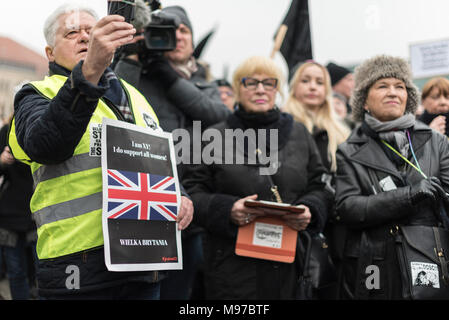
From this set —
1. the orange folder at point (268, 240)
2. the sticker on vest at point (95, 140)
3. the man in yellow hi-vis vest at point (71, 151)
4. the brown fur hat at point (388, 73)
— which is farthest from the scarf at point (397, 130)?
the sticker on vest at point (95, 140)

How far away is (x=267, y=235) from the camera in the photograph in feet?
9.49

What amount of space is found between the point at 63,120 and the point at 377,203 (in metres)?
1.84

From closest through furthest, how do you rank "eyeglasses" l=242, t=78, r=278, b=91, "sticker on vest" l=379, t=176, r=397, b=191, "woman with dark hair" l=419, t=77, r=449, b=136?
"sticker on vest" l=379, t=176, r=397, b=191 → "eyeglasses" l=242, t=78, r=278, b=91 → "woman with dark hair" l=419, t=77, r=449, b=136

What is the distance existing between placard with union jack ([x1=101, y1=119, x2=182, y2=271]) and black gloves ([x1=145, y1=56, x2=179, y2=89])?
122 centimetres

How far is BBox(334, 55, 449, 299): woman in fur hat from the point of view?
8.68ft

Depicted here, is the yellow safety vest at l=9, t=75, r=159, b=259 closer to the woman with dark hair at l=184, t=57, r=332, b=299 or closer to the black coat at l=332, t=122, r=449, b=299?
the woman with dark hair at l=184, t=57, r=332, b=299

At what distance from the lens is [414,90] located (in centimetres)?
307

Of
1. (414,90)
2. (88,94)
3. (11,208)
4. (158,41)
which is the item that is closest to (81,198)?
(88,94)

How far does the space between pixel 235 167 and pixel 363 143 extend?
2.82ft

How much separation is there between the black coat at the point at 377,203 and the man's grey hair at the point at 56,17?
1.79m

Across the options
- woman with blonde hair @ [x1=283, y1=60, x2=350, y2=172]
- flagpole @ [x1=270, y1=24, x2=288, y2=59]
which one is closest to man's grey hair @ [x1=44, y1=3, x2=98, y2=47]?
woman with blonde hair @ [x1=283, y1=60, x2=350, y2=172]

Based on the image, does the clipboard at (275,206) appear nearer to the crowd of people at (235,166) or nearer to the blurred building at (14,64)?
the crowd of people at (235,166)

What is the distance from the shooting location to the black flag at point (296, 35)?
525 cm

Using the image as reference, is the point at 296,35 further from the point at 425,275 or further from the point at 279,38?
the point at 425,275
